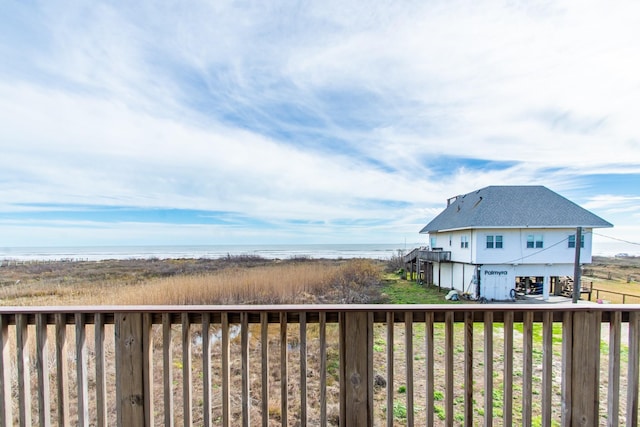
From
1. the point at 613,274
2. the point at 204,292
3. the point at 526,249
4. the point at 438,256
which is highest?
the point at 526,249

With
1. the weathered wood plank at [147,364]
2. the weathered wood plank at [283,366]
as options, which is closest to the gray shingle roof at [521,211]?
the weathered wood plank at [283,366]

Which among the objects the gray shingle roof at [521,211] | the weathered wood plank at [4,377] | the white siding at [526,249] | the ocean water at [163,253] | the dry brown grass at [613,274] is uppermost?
the gray shingle roof at [521,211]

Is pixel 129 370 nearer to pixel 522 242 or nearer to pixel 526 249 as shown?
pixel 522 242

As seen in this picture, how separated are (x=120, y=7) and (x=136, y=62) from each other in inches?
27.4

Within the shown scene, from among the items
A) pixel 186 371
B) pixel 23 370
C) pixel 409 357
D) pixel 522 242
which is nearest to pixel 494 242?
pixel 522 242

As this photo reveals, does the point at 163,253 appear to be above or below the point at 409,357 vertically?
below

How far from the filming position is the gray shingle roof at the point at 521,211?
12930 millimetres

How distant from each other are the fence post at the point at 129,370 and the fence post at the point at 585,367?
216 centimetres

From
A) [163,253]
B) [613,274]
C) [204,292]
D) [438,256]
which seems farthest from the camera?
[163,253]

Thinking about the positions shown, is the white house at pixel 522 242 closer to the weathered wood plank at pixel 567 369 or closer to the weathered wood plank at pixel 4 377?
the weathered wood plank at pixel 567 369

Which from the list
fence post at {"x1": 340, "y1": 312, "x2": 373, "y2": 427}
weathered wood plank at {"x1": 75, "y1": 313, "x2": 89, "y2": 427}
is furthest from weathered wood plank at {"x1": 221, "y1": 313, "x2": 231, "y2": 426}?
weathered wood plank at {"x1": 75, "y1": 313, "x2": 89, "y2": 427}

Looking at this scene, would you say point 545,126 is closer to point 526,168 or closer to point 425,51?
point 425,51

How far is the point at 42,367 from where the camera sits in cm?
155

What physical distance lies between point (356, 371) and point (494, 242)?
13.8 meters
